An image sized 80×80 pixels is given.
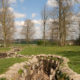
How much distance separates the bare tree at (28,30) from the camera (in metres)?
41.5

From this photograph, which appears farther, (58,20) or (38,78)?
(58,20)

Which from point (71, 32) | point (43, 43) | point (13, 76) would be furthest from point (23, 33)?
point (13, 76)

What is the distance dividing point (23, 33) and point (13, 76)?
3654 centimetres

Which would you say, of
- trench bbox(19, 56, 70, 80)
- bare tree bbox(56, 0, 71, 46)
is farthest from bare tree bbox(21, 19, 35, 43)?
trench bbox(19, 56, 70, 80)

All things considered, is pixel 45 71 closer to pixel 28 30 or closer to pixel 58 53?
pixel 58 53

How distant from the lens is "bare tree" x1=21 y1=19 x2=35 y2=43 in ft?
136

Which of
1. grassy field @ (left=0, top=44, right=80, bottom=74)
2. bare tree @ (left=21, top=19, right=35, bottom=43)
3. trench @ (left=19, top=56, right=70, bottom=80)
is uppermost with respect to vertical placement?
bare tree @ (left=21, top=19, right=35, bottom=43)

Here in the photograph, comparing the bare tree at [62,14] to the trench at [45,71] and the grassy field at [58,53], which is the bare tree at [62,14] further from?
the trench at [45,71]

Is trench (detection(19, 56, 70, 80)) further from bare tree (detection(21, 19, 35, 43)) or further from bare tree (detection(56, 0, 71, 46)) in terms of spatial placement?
bare tree (detection(21, 19, 35, 43))

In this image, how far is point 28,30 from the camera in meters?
42.7

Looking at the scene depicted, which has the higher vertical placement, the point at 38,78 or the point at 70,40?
the point at 70,40

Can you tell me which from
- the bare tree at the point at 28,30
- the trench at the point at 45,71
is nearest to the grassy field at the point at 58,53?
the trench at the point at 45,71

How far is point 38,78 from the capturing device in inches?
336

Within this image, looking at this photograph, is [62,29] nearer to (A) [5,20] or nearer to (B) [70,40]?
(B) [70,40]
